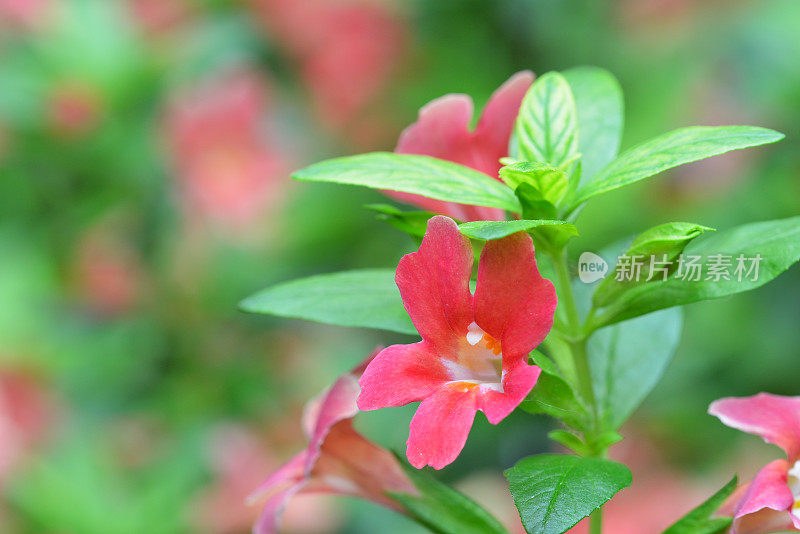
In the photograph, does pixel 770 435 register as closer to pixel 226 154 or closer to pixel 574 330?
pixel 574 330

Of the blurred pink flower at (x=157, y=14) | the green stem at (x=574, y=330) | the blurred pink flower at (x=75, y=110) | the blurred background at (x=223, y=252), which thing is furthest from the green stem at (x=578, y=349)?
the blurred pink flower at (x=157, y=14)

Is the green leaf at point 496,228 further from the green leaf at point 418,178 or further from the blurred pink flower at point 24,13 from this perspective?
the blurred pink flower at point 24,13

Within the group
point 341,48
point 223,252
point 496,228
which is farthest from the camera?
point 341,48

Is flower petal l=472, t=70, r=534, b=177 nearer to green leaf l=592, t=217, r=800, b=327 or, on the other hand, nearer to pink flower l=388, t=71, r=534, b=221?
pink flower l=388, t=71, r=534, b=221

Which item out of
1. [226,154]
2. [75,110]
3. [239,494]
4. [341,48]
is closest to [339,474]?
[239,494]

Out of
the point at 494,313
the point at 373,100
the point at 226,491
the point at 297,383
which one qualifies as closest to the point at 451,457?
the point at 494,313
